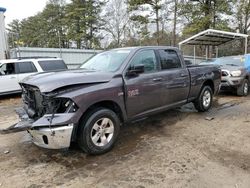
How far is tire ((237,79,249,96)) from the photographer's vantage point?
9844 mm

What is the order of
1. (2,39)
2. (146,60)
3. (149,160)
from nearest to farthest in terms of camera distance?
(149,160) < (146,60) < (2,39)

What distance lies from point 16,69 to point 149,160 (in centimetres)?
854

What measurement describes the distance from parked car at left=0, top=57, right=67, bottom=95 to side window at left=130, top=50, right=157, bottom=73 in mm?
6365

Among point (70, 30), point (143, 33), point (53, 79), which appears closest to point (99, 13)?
point (70, 30)

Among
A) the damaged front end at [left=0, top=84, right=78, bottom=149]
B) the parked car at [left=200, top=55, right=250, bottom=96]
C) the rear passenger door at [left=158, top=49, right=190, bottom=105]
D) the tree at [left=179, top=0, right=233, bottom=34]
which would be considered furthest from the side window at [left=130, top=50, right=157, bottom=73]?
the tree at [left=179, top=0, right=233, bottom=34]

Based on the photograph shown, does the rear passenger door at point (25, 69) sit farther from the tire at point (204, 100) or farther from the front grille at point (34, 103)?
the tire at point (204, 100)

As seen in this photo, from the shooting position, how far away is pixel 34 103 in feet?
14.0

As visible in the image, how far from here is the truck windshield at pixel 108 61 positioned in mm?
4891

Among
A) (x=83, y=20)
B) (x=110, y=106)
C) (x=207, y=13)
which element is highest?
(x=83, y=20)

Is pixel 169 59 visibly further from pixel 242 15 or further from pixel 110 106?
pixel 242 15

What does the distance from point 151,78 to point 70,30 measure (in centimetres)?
2706

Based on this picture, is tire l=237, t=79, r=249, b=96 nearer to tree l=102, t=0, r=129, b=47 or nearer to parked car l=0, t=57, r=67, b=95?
parked car l=0, t=57, r=67, b=95

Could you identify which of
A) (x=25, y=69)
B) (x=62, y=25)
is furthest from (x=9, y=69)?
(x=62, y=25)

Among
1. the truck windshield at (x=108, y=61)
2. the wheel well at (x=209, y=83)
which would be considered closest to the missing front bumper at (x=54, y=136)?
the truck windshield at (x=108, y=61)
